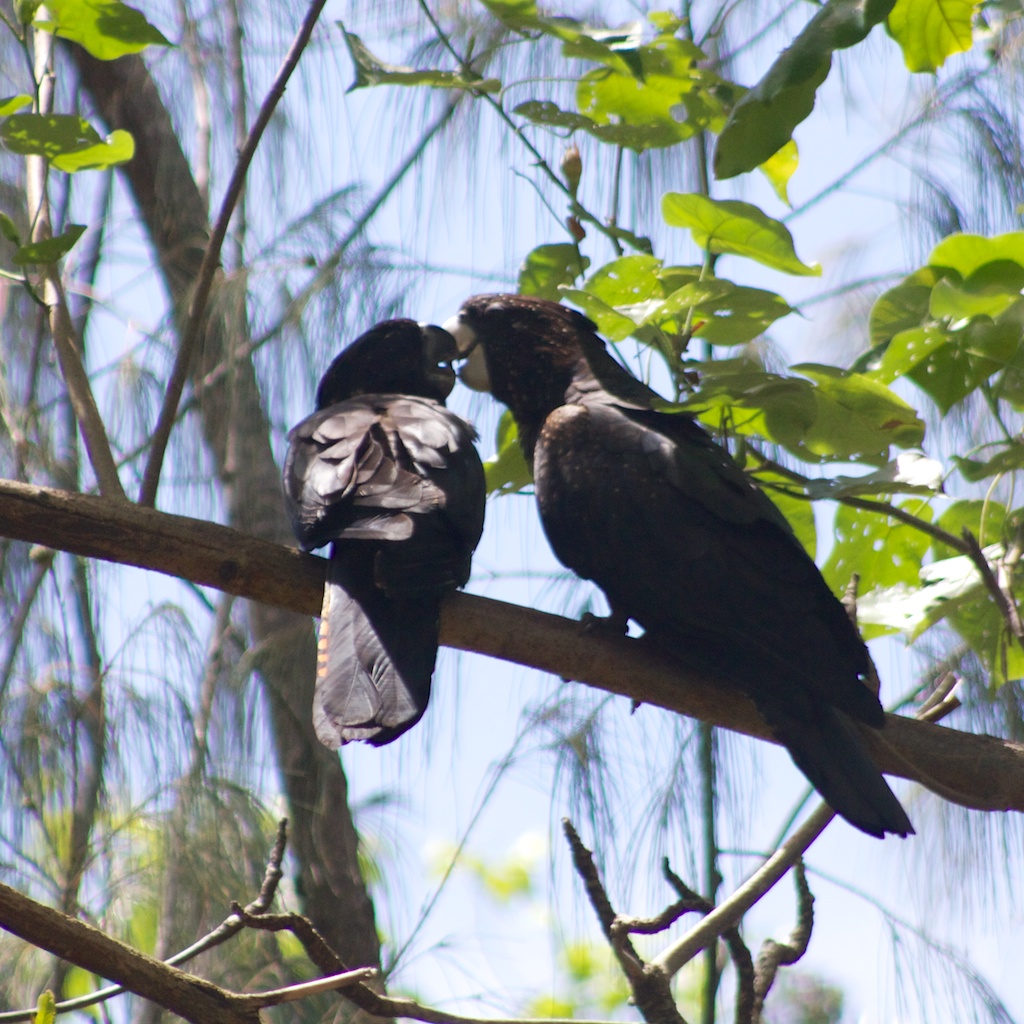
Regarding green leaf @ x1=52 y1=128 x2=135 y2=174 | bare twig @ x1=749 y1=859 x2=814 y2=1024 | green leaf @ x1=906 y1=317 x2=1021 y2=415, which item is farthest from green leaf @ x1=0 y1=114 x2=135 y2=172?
bare twig @ x1=749 y1=859 x2=814 y2=1024

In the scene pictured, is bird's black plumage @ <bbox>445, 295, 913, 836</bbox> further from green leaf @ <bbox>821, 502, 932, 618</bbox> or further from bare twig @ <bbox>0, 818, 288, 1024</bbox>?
bare twig @ <bbox>0, 818, 288, 1024</bbox>

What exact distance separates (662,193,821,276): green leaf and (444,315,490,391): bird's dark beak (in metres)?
0.98

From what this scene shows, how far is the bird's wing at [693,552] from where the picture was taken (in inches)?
80.1

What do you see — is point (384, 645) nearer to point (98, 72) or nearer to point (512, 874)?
point (98, 72)

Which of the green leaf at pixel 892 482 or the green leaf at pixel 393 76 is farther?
the green leaf at pixel 393 76

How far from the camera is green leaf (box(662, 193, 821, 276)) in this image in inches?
75.9

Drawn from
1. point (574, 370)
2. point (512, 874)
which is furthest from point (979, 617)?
point (512, 874)

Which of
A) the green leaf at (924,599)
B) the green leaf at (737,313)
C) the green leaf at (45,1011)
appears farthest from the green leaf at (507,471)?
the green leaf at (45,1011)

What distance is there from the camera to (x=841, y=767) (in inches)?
74.7

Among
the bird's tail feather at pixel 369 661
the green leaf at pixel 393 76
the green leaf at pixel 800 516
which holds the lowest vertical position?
the bird's tail feather at pixel 369 661

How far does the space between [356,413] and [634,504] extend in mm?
633

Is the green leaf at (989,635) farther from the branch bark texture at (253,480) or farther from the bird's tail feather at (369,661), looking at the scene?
the branch bark texture at (253,480)

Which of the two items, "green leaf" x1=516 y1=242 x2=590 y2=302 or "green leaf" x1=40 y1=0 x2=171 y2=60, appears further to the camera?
"green leaf" x1=516 y1=242 x2=590 y2=302

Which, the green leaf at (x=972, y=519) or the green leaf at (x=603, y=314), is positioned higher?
the green leaf at (x=603, y=314)
